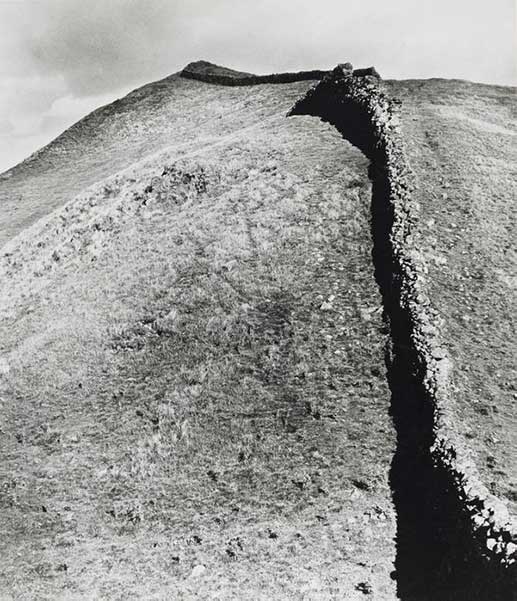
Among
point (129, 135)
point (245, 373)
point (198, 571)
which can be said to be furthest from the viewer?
point (129, 135)

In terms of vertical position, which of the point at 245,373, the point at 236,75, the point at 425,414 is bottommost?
the point at 425,414

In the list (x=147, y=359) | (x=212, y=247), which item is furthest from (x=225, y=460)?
(x=212, y=247)

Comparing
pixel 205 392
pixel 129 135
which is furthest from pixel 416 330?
pixel 129 135

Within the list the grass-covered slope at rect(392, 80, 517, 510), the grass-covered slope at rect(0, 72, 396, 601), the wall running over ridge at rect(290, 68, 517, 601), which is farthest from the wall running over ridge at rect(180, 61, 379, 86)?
the grass-covered slope at rect(0, 72, 396, 601)

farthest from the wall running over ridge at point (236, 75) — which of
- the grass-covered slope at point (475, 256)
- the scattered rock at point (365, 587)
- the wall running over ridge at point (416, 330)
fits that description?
the scattered rock at point (365, 587)

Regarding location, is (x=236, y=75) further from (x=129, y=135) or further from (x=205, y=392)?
(x=205, y=392)

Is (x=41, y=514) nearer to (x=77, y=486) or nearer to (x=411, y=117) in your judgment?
(x=77, y=486)

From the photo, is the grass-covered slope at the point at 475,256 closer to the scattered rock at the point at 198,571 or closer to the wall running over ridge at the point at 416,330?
the wall running over ridge at the point at 416,330

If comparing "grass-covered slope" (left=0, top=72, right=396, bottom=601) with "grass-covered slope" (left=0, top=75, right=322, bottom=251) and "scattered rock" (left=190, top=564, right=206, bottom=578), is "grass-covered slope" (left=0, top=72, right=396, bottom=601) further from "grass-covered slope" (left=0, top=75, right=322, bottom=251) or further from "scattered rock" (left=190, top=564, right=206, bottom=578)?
"grass-covered slope" (left=0, top=75, right=322, bottom=251)
